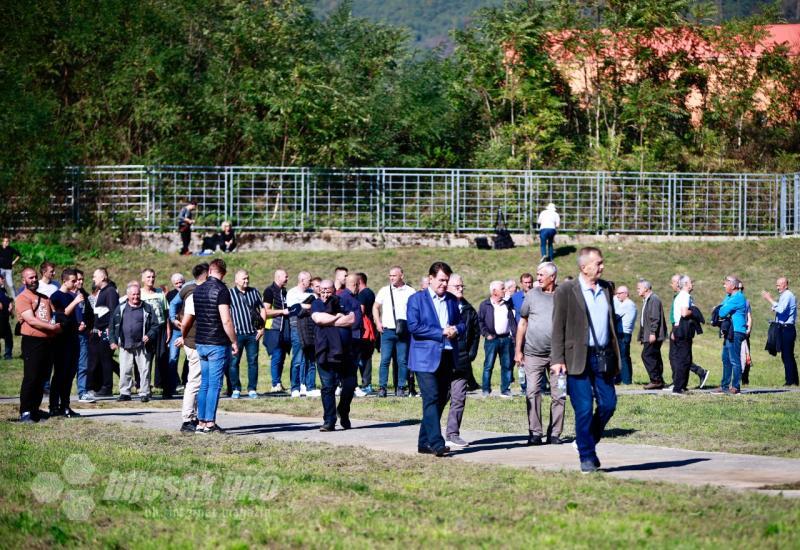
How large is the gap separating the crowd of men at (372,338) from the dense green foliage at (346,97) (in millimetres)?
15881

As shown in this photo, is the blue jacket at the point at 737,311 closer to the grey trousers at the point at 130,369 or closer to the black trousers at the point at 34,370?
the grey trousers at the point at 130,369

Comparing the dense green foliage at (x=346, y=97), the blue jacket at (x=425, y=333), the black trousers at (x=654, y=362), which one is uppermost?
the dense green foliage at (x=346, y=97)

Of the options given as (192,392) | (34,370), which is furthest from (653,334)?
(34,370)

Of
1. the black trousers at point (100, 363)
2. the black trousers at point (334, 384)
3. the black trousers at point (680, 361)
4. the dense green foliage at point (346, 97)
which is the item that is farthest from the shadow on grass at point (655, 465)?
the dense green foliage at point (346, 97)

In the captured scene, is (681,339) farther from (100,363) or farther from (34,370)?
(34,370)

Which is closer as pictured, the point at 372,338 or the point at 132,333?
the point at 132,333

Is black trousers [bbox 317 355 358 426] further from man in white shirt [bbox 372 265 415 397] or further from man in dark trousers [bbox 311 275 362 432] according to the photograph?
man in white shirt [bbox 372 265 415 397]

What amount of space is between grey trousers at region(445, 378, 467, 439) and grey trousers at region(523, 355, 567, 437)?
2.54ft

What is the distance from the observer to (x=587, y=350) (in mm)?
11406

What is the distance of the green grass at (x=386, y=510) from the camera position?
851 cm

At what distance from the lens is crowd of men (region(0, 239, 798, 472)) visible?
11.6 metres

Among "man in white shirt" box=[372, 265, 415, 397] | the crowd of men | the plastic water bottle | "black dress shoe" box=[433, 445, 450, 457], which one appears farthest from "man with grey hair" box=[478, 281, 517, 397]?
"black dress shoe" box=[433, 445, 450, 457]

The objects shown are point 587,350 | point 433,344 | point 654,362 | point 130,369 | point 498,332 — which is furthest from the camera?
point 654,362

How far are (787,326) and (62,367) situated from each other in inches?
485
